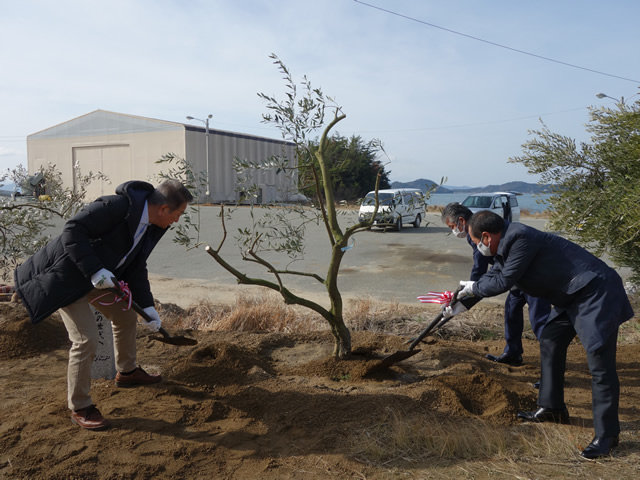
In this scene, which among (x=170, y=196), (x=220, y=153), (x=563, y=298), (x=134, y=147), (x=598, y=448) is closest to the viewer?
(x=598, y=448)

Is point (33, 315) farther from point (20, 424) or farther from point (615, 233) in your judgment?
point (615, 233)

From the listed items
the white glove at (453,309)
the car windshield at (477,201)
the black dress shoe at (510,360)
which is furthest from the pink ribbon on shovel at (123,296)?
the car windshield at (477,201)

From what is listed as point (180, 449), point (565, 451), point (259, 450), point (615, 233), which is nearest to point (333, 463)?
point (259, 450)

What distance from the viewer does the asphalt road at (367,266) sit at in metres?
10.2

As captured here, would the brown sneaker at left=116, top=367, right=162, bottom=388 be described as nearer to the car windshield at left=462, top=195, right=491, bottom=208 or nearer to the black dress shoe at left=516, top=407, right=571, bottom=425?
the black dress shoe at left=516, top=407, right=571, bottom=425

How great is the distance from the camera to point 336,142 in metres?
4.72

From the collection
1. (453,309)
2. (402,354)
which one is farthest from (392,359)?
(453,309)

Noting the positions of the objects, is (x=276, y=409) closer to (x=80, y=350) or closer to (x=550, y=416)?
(x=80, y=350)

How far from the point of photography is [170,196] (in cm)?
366

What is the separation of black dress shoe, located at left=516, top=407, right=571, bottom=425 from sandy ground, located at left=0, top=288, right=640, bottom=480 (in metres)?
0.09

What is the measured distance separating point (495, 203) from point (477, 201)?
0.69 m

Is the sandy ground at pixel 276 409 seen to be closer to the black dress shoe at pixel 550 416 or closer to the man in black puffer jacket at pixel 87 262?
the black dress shoe at pixel 550 416

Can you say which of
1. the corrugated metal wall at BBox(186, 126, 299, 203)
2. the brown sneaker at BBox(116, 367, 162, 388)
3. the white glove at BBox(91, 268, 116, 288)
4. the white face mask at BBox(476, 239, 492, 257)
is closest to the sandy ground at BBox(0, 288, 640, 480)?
the brown sneaker at BBox(116, 367, 162, 388)

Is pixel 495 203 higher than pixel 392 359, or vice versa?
pixel 495 203
